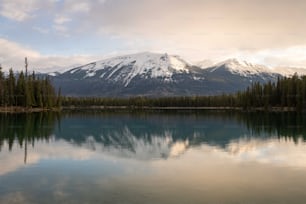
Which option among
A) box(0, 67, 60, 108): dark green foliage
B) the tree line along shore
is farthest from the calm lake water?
the tree line along shore

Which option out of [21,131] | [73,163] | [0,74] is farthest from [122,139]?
[0,74]

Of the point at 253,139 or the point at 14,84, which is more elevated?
the point at 14,84

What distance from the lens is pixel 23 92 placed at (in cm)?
14038

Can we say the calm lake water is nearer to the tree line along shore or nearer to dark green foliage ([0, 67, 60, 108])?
dark green foliage ([0, 67, 60, 108])

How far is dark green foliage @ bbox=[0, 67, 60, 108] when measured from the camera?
447 feet

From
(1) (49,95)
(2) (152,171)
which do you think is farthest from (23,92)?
(2) (152,171)

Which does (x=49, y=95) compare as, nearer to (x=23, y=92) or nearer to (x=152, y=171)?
(x=23, y=92)

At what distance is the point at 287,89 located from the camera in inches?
Answer: 6260

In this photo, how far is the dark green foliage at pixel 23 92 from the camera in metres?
136

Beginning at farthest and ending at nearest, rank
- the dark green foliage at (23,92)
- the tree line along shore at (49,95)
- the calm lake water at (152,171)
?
the tree line along shore at (49,95)
the dark green foliage at (23,92)
the calm lake water at (152,171)

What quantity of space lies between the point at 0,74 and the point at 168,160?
11511cm

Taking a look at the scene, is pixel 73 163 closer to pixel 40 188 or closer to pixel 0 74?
pixel 40 188

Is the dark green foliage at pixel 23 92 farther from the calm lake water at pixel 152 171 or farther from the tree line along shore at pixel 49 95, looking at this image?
the calm lake water at pixel 152 171

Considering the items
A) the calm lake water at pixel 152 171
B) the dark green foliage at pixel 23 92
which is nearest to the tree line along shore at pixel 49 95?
the dark green foliage at pixel 23 92
